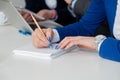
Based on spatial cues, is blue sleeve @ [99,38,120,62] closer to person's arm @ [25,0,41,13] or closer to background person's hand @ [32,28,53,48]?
background person's hand @ [32,28,53,48]

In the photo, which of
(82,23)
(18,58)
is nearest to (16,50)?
(18,58)

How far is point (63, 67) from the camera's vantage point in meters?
0.90

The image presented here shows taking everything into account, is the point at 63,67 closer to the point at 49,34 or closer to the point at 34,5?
the point at 49,34

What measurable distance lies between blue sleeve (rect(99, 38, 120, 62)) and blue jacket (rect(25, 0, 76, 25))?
1348 millimetres

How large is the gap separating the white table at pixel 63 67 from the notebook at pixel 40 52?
0.02 m

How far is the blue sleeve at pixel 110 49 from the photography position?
939 mm

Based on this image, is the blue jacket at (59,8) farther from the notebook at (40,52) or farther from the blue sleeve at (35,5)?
the notebook at (40,52)

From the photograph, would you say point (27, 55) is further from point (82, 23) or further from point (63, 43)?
point (82, 23)

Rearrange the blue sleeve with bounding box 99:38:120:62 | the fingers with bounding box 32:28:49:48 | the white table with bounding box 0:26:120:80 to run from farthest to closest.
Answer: the fingers with bounding box 32:28:49:48 → the blue sleeve with bounding box 99:38:120:62 → the white table with bounding box 0:26:120:80

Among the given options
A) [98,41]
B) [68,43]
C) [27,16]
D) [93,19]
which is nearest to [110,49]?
[98,41]

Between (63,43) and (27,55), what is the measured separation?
5.9 inches

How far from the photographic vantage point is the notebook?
99cm

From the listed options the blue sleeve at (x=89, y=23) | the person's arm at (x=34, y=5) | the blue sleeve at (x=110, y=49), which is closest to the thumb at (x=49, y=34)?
the blue sleeve at (x=89, y=23)

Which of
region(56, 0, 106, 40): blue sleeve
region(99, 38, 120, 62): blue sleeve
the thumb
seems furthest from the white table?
region(56, 0, 106, 40): blue sleeve
